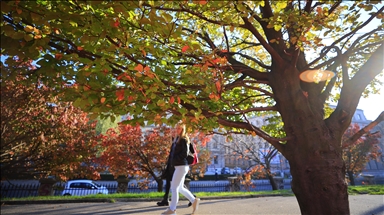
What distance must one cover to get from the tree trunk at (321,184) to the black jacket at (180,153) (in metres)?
2.09

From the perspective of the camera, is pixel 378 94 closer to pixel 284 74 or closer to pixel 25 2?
pixel 284 74

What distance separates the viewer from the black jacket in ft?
14.7

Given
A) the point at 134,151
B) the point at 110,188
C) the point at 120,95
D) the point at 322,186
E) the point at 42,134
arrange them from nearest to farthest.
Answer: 1. the point at 120,95
2. the point at 322,186
3. the point at 42,134
4. the point at 134,151
5. the point at 110,188

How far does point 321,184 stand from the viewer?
3.05 m

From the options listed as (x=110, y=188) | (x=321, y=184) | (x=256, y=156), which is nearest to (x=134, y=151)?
(x=110, y=188)

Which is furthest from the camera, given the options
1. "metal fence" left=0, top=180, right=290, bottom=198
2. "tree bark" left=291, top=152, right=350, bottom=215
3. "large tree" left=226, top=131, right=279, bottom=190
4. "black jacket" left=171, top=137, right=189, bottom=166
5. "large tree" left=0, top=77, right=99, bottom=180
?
"large tree" left=226, top=131, right=279, bottom=190

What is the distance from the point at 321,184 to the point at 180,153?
8.27ft

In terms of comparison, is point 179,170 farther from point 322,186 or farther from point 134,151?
point 134,151

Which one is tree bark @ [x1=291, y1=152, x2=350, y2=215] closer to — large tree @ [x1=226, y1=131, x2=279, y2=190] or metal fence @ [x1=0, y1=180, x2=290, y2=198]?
large tree @ [x1=226, y1=131, x2=279, y2=190]

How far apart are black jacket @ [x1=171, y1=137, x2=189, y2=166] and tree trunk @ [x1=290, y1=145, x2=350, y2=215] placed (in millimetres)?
2088

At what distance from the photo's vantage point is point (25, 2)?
7.70 feet

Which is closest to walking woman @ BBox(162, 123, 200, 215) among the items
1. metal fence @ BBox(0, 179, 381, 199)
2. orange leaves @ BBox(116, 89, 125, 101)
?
orange leaves @ BBox(116, 89, 125, 101)

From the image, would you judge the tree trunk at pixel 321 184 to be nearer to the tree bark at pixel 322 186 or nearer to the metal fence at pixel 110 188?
the tree bark at pixel 322 186

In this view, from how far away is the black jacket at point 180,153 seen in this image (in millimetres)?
4488
